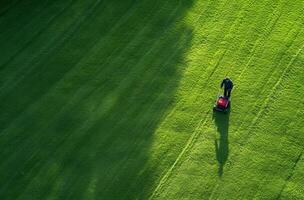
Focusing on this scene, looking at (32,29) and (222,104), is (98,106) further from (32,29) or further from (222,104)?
(32,29)

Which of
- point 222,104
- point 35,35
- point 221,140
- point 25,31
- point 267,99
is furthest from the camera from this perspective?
point 25,31

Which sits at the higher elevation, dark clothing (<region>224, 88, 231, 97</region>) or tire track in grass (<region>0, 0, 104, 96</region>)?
dark clothing (<region>224, 88, 231, 97</region>)

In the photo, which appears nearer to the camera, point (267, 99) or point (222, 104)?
point (222, 104)

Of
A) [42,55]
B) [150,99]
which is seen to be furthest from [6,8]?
[150,99]

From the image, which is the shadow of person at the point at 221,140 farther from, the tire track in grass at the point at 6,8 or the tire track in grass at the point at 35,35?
the tire track in grass at the point at 6,8

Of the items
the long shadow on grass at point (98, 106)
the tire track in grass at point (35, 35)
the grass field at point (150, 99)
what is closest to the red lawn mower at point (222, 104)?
the grass field at point (150, 99)

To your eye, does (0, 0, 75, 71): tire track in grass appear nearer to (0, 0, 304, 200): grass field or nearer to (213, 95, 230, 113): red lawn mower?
(0, 0, 304, 200): grass field

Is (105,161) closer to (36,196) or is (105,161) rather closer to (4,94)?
(36,196)

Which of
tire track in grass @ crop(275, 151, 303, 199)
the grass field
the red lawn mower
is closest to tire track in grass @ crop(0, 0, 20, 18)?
the grass field
